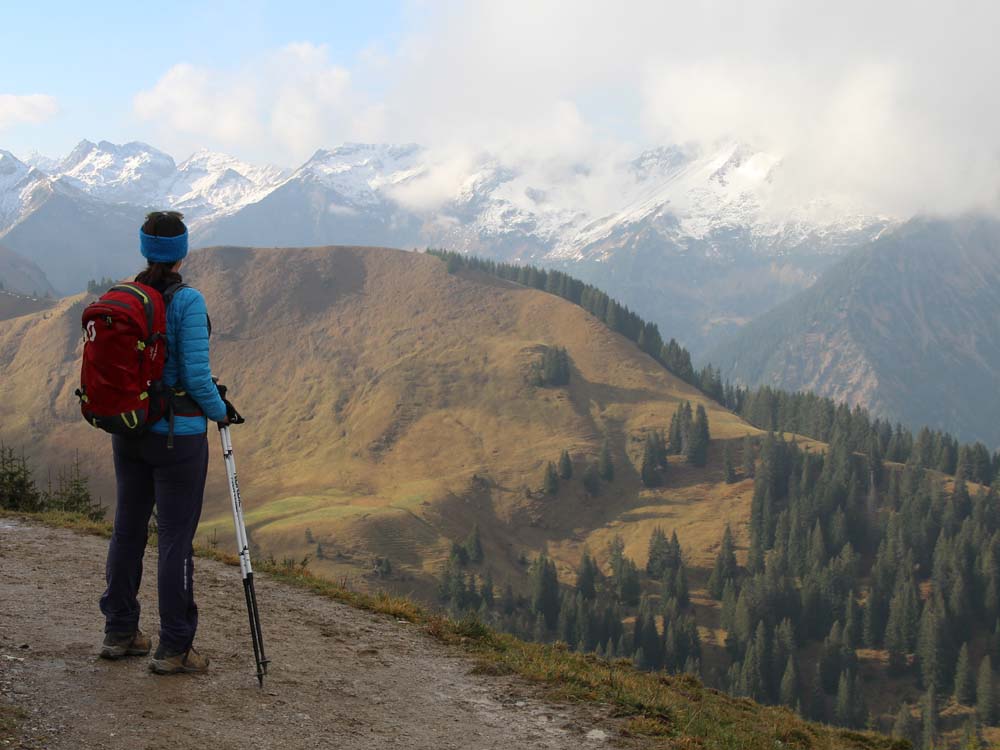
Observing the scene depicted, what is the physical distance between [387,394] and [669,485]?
6059 cm

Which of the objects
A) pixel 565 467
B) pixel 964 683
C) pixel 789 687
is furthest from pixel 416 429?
pixel 964 683

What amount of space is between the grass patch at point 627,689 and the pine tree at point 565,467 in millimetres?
125036

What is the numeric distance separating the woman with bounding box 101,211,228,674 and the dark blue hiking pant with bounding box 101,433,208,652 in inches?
0.4

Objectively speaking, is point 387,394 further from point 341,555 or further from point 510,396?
point 341,555

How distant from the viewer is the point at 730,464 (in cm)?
14362

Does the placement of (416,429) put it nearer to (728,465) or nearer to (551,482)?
(551,482)

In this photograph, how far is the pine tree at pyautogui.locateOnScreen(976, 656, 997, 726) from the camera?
310 feet

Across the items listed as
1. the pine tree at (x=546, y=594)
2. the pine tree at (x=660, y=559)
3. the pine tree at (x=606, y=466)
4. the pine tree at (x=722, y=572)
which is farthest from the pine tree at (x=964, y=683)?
the pine tree at (x=606, y=466)

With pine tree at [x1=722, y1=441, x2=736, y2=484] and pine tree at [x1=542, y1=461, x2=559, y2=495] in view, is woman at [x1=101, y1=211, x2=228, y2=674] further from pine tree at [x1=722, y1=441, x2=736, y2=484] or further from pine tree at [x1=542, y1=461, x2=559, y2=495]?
pine tree at [x1=722, y1=441, x2=736, y2=484]

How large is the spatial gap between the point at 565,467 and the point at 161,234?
440 feet

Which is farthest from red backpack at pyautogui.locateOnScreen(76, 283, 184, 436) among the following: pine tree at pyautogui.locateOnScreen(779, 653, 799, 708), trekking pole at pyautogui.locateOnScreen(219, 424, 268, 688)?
pine tree at pyautogui.locateOnScreen(779, 653, 799, 708)

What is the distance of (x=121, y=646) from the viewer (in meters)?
9.06

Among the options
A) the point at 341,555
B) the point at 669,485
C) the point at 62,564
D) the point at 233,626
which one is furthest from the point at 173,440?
the point at 669,485

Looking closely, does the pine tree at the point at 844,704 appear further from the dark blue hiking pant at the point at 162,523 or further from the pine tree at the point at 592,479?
the dark blue hiking pant at the point at 162,523
